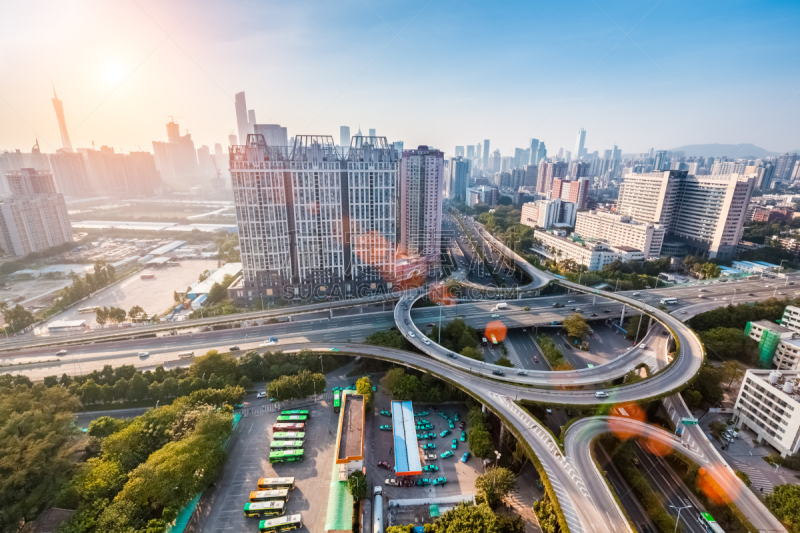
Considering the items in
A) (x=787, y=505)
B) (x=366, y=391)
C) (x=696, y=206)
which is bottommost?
(x=366, y=391)

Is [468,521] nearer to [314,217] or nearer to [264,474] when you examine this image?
[264,474]

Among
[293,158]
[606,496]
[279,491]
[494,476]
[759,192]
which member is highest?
[293,158]

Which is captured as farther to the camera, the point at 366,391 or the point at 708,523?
the point at 366,391

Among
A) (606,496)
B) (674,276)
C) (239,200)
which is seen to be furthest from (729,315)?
(239,200)

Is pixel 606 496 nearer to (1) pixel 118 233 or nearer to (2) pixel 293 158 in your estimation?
(2) pixel 293 158

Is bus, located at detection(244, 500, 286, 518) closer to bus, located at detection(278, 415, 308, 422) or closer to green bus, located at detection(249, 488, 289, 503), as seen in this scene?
green bus, located at detection(249, 488, 289, 503)

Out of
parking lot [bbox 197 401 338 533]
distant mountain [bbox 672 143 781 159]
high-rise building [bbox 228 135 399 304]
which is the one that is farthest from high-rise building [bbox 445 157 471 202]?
distant mountain [bbox 672 143 781 159]

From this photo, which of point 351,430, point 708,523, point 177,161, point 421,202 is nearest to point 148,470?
point 351,430
